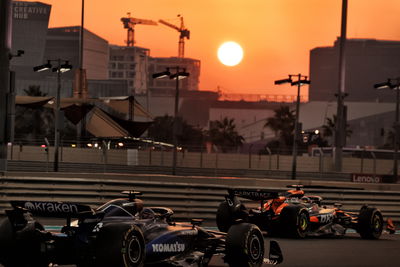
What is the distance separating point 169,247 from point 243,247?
968mm

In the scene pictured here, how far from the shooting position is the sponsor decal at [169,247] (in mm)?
9516

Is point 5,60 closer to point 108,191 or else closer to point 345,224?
point 108,191

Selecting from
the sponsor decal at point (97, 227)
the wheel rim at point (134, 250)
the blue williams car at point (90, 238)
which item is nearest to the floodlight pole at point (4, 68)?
the blue williams car at point (90, 238)

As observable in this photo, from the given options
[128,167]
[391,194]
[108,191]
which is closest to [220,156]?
[128,167]

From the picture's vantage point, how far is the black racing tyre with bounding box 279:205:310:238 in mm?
15508

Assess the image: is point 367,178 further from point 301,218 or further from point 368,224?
point 301,218

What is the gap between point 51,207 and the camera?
833 cm

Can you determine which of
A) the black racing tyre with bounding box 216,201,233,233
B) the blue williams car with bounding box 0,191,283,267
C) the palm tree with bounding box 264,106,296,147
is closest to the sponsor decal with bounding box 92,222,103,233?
the blue williams car with bounding box 0,191,283,267

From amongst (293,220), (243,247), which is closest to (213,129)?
(293,220)

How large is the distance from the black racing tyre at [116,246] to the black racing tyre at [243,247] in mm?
1769

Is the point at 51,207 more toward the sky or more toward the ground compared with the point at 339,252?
more toward the sky

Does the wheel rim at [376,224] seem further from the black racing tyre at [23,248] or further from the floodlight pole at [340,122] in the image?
the floodlight pole at [340,122]

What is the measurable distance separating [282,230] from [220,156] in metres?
27.8

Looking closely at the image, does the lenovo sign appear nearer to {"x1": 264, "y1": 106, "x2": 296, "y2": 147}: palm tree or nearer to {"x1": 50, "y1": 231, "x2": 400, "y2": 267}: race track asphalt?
{"x1": 50, "y1": 231, "x2": 400, "y2": 267}: race track asphalt
